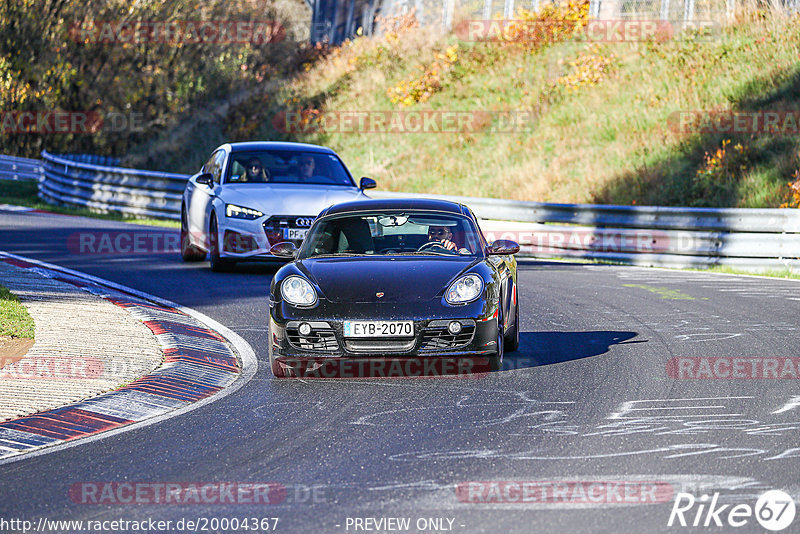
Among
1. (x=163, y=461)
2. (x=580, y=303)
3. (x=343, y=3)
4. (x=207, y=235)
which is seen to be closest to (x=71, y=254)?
(x=207, y=235)

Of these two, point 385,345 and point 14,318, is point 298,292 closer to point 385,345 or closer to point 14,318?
point 385,345

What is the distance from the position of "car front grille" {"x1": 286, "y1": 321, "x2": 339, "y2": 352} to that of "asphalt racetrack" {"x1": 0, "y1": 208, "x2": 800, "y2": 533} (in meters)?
0.29

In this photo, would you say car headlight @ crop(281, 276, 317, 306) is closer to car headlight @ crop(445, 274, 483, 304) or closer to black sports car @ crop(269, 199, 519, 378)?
black sports car @ crop(269, 199, 519, 378)

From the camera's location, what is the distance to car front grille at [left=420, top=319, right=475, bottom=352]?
8383 millimetres

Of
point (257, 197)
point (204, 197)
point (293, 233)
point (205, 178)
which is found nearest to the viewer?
point (293, 233)

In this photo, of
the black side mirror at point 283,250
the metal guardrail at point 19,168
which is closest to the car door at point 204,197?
the black side mirror at point 283,250

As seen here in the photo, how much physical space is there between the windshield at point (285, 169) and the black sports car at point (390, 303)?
6.40 meters

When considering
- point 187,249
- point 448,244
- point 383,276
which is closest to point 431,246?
point 448,244

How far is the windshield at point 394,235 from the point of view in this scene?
9570mm

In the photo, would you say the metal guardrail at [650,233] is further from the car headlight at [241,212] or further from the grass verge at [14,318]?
the grass verge at [14,318]

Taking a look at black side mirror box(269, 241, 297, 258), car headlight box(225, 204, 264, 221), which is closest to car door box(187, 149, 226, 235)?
car headlight box(225, 204, 264, 221)

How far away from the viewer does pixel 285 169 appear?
16.3 m

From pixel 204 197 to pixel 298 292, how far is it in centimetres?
782

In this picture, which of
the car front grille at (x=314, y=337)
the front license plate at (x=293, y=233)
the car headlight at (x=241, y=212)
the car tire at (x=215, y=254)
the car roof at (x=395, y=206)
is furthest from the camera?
the car tire at (x=215, y=254)
